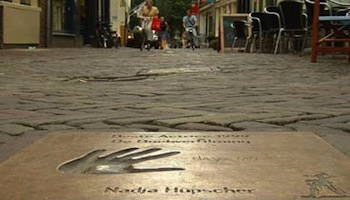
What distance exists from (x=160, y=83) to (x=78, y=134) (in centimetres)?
307

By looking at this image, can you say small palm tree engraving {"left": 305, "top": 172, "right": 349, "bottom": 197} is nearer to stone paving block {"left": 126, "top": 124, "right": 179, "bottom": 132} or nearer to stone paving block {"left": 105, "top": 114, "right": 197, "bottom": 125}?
stone paving block {"left": 126, "top": 124, "right": 179, "bottom": 132}

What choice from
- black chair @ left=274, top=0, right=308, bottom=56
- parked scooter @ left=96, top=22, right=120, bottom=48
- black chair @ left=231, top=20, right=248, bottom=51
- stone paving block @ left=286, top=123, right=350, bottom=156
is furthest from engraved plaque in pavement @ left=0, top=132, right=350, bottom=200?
parked scooter @ left=96, top=22, right=120, bottom=48

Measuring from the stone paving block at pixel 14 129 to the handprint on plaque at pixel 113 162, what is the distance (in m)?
0.75

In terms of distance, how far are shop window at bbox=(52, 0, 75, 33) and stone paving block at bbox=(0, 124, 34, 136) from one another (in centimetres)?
1542

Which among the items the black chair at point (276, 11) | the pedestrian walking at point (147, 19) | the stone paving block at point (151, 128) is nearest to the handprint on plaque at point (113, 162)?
the stone paving block at point (151, 128)

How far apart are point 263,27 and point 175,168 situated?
1341cm

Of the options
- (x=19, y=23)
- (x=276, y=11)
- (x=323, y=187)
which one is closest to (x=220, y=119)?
(x=323, y=187)

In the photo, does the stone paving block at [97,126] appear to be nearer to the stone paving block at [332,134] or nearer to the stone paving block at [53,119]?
the stone paving block at [53,119]

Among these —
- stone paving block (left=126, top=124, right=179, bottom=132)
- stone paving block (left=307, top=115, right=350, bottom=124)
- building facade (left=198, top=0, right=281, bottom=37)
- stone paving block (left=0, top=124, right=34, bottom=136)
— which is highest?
building facade (left=198, top=0, right=281, bottom=37)

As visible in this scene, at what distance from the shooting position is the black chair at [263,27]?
44.9 ft

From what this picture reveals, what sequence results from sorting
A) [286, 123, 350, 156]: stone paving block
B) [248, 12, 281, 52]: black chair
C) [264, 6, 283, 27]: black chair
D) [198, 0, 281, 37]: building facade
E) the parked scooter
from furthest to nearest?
1. [198, 0, 281, 37]: building facade
2. the parked scooter
3. [248, 12, 281, 52]: black chair
4. [264, 6, 283, 27]: black chair
5. [286, 123, 350, 156]: stone paving block

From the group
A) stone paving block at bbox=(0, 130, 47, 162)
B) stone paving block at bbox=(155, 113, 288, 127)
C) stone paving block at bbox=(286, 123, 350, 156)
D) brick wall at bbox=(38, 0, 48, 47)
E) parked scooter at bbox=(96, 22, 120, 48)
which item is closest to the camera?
stone paving block at bbox=(0, 130, 47, 162)

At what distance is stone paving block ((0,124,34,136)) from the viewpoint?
2.65 m

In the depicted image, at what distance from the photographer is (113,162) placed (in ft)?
6.02
